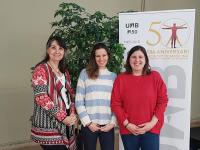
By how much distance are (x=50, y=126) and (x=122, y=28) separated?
4.03 ft

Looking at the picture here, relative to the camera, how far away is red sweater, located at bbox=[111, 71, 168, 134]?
243cm

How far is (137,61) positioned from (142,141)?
67 cm

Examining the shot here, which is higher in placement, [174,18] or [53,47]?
[174,18]

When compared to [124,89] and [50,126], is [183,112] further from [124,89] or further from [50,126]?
[50,126]

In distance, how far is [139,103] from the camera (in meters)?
2.42

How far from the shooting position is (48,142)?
7.51 feet

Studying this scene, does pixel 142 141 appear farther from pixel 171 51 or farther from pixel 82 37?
pixel 82 37

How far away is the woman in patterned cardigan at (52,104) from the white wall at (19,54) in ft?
5.77

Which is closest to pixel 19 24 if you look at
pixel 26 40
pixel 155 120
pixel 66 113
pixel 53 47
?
pixel 26 40

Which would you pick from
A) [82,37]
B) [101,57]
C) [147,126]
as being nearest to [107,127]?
[147,126]

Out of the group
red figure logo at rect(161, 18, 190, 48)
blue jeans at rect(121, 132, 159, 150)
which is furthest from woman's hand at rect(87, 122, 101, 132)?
red figure logo at rect(161, 18, 190, 48)

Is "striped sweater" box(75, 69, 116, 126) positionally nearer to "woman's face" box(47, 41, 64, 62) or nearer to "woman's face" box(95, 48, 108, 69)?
"woman's face" box(95, 48, 108, 69)

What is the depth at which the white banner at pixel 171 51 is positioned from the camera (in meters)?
2.73

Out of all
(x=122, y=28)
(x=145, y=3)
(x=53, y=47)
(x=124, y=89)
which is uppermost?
(x=145, y=3)
